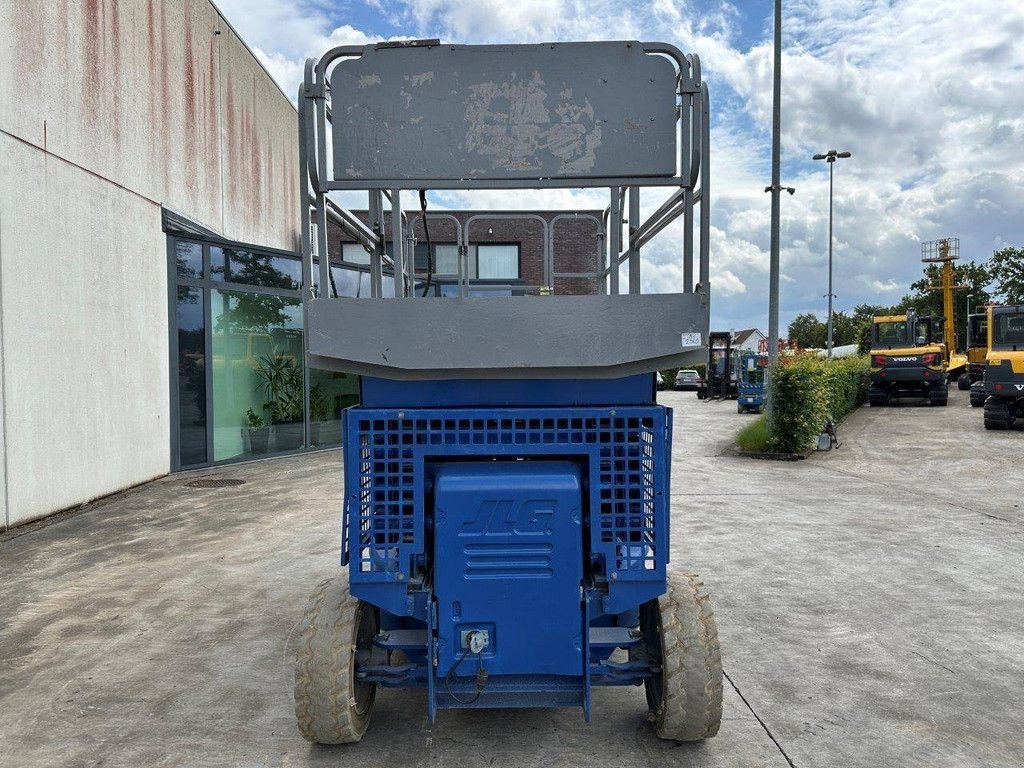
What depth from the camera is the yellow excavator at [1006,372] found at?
14984mm

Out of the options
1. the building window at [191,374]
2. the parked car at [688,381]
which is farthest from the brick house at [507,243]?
the parked car at [688,381]

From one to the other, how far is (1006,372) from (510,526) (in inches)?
626

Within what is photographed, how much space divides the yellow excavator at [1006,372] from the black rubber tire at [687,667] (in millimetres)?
15046

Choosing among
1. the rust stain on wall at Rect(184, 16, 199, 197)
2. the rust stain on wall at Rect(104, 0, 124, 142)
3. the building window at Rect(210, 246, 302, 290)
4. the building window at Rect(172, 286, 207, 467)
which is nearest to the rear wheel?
the building window at Rect(210, 246, 302, 290)

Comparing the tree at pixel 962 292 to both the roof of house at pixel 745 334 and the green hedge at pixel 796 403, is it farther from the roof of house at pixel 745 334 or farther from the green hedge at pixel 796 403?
the green hedge at pixel 796 403

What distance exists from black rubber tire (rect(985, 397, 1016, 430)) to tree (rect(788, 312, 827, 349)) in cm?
6280

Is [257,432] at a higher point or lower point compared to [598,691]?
higher

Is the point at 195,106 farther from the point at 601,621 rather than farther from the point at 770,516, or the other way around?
the point at 601,621

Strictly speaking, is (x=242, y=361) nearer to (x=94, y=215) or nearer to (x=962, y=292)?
(x=94, y=215)

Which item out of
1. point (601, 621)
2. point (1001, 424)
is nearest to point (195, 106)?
point (601, 621)

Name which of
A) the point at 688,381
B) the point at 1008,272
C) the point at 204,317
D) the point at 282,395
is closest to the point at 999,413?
the point at 282,395

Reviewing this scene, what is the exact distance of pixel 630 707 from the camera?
356 cm

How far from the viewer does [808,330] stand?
84.2m

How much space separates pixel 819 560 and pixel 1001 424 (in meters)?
12.1
